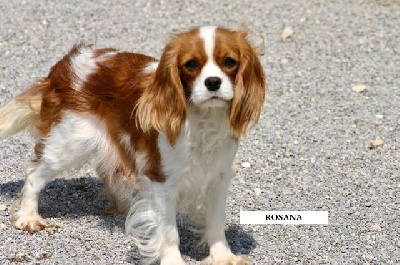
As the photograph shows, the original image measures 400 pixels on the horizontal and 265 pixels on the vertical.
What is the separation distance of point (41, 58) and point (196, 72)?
15.8ft

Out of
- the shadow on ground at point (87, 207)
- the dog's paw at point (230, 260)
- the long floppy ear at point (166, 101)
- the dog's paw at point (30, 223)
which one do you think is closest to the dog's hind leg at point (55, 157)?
the dog's paw at point (30, 223)

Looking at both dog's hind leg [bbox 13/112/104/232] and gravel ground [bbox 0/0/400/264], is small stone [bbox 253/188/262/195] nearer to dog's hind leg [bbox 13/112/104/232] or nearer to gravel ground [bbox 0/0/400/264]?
gravel ground [bbox 0/0/400/264]

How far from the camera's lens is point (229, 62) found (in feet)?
15.7

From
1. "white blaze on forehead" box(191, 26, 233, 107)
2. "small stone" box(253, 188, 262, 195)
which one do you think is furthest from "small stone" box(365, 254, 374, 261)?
"white blaze on forehead" box(191, 26, 233, 107)

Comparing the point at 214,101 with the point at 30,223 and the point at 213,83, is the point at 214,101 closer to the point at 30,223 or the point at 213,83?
the point at 213,83

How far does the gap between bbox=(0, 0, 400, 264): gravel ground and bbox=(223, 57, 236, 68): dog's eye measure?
4.41ft

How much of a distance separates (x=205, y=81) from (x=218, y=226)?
3.70 ft

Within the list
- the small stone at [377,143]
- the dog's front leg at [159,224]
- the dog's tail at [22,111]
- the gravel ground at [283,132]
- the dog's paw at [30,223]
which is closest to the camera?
the dog's front leg at [159,224]

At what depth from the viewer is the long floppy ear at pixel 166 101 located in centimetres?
482

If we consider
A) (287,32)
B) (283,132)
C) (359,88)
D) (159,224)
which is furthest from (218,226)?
(287,32)

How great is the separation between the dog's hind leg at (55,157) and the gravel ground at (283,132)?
5.3 inches

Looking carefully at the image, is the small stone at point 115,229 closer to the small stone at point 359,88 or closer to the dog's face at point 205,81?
the dog's face at point 205,81

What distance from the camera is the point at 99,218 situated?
6.00 meters

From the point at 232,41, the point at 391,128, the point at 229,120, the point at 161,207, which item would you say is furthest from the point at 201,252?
→ the point at 391,128
